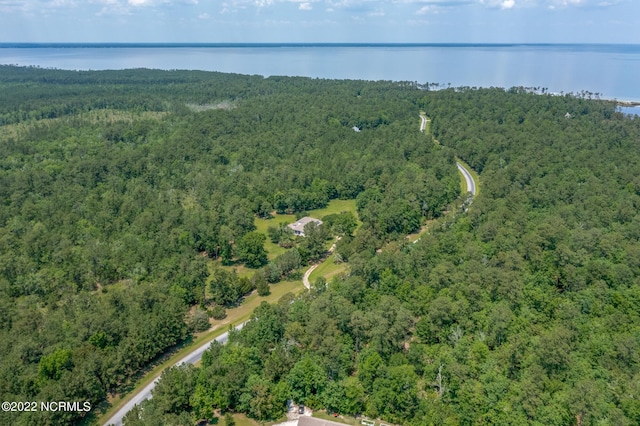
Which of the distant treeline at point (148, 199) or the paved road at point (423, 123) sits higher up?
the paved road at point (423, 123)

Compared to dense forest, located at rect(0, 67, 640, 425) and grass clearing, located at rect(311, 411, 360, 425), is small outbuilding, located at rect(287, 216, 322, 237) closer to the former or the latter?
dense forest, located at rect(0, 67, 640, 425)

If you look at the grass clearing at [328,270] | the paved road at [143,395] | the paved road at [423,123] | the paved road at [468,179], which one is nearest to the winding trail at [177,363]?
the paved road at [143,395]

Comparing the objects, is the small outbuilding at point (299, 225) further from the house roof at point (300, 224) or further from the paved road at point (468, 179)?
the paved road at point (468, 179)

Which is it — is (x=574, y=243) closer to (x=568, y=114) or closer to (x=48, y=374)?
(x=48, y=374)

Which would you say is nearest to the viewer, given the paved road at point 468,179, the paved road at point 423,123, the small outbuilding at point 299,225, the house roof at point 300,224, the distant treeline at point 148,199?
the distant treeline at point 148,199

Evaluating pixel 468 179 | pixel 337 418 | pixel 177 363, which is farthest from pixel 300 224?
pixel 337 418

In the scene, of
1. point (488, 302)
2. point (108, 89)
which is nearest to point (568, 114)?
point (488, 302)

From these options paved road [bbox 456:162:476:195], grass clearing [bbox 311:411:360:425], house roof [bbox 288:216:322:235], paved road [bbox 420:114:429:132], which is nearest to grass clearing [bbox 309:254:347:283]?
house roof [bbox 288:216:322:235]

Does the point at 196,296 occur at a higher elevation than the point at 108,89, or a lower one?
lower
